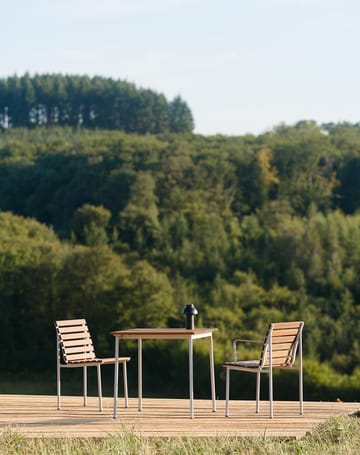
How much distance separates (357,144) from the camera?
41281mm

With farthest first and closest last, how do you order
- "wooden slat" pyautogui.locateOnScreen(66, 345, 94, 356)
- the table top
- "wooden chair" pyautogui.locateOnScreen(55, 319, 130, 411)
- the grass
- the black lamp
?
1. "wooden slat" pyautogui.locateOnScreen(66, 345, 94, 356)
2. "wooden chair" pyautogui.locateOnScreen(55, 319, 130, 411)
3. the black lamp
4. the table top
5. the grass

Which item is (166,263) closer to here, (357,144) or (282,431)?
(357,144)

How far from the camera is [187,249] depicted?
31.9 meters

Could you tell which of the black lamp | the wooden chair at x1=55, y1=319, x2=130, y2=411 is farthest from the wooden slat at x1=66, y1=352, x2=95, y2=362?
the black lamp

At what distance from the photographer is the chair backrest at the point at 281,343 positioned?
21.3 feet

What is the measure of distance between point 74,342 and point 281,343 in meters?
1.57

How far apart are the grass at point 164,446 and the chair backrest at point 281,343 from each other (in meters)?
0.86

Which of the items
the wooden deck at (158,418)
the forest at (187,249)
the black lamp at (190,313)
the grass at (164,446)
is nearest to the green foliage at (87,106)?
the forest at (187,249)

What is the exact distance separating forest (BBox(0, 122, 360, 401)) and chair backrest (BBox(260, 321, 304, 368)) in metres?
16.4

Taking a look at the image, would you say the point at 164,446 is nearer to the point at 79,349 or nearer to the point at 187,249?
the point at 79,349

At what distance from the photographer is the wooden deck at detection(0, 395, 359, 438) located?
19.3ft

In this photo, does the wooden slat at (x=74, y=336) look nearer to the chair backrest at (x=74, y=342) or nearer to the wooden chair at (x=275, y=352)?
the chair backrest at (x=74, y=342)

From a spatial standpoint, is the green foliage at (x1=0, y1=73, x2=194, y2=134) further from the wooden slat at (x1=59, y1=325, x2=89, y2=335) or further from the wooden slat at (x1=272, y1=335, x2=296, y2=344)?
the wooden slat at (x1=272, y1=335, x2=296, y2=344)

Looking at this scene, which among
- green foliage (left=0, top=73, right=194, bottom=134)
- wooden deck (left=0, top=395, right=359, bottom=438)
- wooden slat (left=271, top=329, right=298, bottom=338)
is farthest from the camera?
green foliage (left=0, top=73, right=194, bottom=134)
